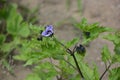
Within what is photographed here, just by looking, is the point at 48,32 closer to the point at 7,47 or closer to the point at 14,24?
the point at 7,47

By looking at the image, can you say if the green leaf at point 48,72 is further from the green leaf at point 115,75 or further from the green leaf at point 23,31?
the green leaf at point 23,31

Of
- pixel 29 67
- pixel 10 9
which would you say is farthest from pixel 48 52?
pixel 10 9

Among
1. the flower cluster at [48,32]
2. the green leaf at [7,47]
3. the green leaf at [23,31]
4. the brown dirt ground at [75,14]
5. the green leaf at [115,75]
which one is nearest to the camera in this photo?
the flower cluster at [48,32]

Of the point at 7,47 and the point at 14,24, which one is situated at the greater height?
the point at 14,24

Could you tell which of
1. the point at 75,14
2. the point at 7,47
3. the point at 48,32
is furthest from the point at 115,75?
the point at 75,14

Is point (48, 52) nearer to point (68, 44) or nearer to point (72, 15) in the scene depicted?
point (68, 44)

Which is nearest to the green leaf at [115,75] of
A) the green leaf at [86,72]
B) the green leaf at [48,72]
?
the green leaf at [86,72]

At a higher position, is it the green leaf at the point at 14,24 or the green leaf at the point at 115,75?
the green leaf at the point at 14,24

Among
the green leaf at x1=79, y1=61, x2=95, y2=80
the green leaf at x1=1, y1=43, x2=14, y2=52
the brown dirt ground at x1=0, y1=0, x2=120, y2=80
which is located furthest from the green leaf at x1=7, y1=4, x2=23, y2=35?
the green leaf at x1=79, y1=61, x2=95, y2=80

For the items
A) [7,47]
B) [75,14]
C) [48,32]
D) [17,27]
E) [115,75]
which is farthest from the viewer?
[75,14]

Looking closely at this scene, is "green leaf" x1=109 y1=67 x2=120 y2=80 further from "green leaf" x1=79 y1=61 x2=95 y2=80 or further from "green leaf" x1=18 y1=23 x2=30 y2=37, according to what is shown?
"green leaf" x1=18 y1=23 x2=30 y2=37

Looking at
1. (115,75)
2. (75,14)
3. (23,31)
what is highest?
(75,14)

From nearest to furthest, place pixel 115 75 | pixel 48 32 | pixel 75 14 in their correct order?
pixel 48 32
pixel 115 75
pixel 75 14
